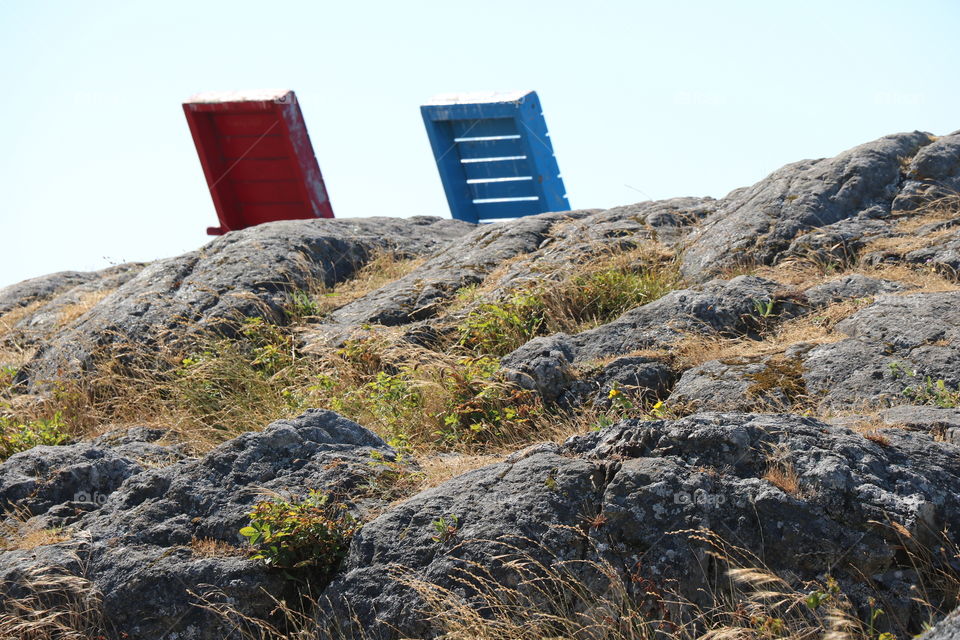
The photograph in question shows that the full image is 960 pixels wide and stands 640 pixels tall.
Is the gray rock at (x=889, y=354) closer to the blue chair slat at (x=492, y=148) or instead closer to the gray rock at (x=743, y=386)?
the gray rock at (x=743, y=386)

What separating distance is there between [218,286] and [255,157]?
16.2 feet

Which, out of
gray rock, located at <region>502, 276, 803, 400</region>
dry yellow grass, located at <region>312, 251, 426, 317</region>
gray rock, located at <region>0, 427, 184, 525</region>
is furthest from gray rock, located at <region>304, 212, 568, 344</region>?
gray rock, located at <region>0, 427, 184, 525</region>

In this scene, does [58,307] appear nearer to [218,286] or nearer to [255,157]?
[218,286]

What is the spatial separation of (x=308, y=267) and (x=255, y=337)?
4.46 feet

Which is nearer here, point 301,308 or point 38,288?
point 301,308

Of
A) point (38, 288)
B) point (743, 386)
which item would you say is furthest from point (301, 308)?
point (38, 288)

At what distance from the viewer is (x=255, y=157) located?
13.2 meters

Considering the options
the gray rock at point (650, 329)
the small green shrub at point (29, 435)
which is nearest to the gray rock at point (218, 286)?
the small green shrub at point (29, 435)

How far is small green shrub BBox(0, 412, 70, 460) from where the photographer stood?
6379 millimetres

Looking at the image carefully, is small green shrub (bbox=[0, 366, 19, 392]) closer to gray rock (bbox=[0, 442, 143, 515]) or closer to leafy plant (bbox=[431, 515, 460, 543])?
gray rock (bbox=[0, 442, 143, 515])

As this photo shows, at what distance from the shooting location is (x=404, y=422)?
6066 millimetres

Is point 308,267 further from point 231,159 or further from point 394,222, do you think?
point 231,159

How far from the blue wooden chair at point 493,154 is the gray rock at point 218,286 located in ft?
11.0

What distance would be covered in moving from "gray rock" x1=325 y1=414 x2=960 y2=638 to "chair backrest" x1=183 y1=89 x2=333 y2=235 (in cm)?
959
